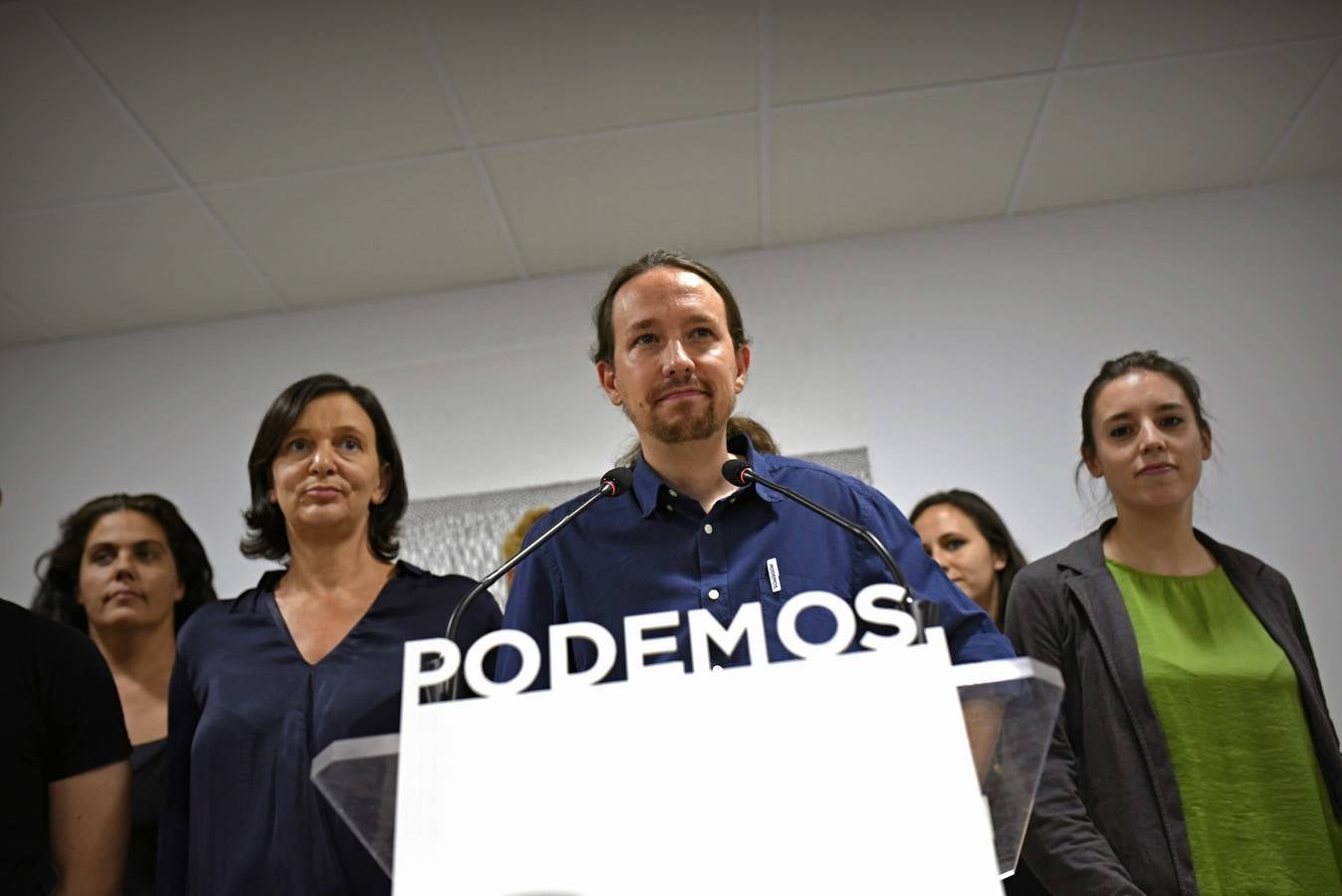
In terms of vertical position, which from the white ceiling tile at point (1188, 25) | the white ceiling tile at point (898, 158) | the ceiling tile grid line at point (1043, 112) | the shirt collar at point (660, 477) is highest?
the white ceiling tile at point (1188, 25)

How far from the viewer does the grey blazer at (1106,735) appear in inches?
69.8

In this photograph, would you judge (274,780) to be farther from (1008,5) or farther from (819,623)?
(1008,5)

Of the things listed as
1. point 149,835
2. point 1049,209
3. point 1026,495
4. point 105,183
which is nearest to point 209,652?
point 149,835

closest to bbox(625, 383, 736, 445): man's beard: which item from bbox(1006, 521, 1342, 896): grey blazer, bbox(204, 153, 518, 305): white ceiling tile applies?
bbox(1006, 521, 1342, 896): grey blazer

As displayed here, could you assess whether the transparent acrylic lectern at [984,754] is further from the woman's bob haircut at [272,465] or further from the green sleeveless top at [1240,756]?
the woman's bob haircut at [272,465]

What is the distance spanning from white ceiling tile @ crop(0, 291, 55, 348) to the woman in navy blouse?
2.17 metres

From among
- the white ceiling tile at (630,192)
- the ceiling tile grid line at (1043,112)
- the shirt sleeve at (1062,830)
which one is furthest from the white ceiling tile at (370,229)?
the shirt sleeve at (1062,830)

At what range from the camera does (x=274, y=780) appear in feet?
5.50

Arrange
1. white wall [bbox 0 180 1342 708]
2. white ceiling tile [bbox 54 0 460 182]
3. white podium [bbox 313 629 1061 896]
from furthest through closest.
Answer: white wall [bbox 0 180 1342 708] → white ceiling tile [bbox 54 0 460 182] → white podium [bbox 313 629 1061 896]

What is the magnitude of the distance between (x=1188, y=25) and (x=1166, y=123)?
0.39 metres

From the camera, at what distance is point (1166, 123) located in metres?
3.28

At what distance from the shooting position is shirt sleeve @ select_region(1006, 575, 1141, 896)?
1702 millimetres

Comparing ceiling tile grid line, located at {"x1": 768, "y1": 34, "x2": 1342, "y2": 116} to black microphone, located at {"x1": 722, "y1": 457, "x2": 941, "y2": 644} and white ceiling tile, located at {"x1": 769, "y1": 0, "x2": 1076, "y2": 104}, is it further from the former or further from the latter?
black microphone, located at {"x1": 722, "y1": 457, "x2": 941, "y2": 644}

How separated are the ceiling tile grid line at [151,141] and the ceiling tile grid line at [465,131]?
0.79 meters
